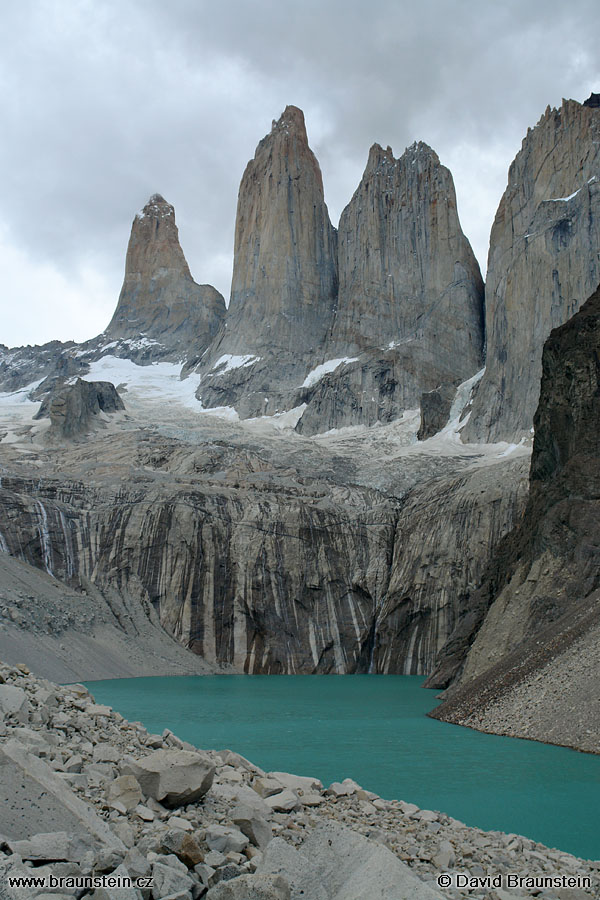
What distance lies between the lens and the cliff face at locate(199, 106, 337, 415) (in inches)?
3846

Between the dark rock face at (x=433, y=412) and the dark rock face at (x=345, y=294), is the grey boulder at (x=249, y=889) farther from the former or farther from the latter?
the dark rock face at (x=345, y=294)

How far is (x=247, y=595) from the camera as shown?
50.8 m

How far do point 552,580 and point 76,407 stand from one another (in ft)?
196

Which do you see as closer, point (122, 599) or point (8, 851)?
point (8, 851)

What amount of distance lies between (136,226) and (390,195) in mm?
54384

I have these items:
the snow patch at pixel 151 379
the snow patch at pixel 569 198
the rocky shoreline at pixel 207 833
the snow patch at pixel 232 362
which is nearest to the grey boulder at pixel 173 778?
the rocky shoreline at pixel 207 833

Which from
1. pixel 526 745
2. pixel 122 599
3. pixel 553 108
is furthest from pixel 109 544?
pixel 553 108

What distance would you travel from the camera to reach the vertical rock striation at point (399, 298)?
278 ft

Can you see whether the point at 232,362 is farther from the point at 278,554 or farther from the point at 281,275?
the point at 278,554

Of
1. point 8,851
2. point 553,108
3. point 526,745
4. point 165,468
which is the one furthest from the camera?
point 553,108

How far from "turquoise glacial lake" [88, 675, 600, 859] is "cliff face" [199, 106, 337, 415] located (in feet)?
220

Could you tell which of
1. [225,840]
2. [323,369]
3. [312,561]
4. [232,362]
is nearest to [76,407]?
[232,362]

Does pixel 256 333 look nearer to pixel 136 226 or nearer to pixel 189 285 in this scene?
pixel 189 285

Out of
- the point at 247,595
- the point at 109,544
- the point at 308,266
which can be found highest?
the point at 308,266
